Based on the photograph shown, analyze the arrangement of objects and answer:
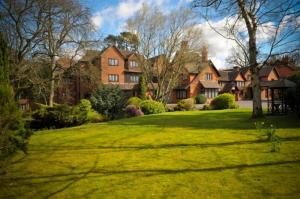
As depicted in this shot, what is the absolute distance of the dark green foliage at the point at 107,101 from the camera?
33812mm

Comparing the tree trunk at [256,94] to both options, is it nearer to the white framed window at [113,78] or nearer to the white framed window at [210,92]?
the white framed window at [113,78]

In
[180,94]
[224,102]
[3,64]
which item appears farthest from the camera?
[180,94]

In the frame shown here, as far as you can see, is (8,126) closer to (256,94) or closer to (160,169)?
(160,169)

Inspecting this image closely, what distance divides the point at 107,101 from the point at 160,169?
Answer: 26.3m

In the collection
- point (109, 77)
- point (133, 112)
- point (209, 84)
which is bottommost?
point (133, 112)

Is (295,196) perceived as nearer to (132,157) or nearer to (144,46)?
(132,157)

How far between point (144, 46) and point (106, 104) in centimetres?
1219

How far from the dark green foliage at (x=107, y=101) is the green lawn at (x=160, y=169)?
21.0 metres

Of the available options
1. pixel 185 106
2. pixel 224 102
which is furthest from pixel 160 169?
pixel 185 106

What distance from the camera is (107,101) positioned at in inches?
1336

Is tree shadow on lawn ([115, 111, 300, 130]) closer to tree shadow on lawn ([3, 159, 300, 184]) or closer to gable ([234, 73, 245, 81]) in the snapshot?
tree shadow on lawn ([3, 159, 300, 184])

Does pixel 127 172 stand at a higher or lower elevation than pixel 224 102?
lower

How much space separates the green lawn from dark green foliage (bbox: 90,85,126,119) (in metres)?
21.0

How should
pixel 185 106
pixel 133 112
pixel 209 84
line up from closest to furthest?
1. pixel 133 112
2. pixel 185 106
3. pixel 209 84
